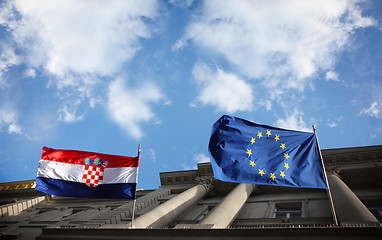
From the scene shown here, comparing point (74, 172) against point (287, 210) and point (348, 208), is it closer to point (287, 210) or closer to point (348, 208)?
point (348, 208)

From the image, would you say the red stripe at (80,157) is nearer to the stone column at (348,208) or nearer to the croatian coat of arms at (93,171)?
the croatian coat of arms at (93,171)

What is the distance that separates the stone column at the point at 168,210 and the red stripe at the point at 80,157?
3.24 m

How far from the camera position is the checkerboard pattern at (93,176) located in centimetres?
1302

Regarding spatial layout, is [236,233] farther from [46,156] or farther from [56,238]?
[46,156]

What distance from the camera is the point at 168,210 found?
17047 mm

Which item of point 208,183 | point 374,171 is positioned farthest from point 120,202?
point 374,171

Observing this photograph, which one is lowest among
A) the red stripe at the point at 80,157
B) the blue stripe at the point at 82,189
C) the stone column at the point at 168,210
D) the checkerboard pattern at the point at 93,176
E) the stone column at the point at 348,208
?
the stone column at the point at 348,208

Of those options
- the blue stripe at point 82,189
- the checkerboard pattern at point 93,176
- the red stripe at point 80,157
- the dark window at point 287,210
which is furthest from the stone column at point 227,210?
the checkerboard pattern at point 93,176

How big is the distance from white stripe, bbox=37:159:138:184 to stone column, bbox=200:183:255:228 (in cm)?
431

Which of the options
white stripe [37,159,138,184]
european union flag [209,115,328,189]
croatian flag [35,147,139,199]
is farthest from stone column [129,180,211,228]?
european union flag [209,115,328,189]

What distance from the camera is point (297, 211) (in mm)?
17719

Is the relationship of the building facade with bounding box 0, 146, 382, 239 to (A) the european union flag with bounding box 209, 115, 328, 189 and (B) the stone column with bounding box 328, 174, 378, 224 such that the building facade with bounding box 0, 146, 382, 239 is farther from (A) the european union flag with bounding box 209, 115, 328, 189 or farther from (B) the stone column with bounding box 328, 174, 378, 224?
(A) the european union flag with bounding box 209, 115, 328, 189

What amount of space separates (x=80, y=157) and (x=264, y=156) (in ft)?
30.3

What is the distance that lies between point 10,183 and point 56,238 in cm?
3398
